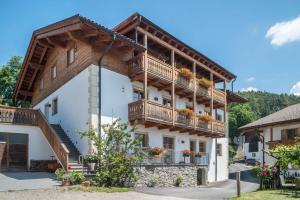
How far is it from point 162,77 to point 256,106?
77.6 meters

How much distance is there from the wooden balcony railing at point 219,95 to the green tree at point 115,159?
12.2 meters

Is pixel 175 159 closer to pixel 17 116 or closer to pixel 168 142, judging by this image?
pixel 168 142

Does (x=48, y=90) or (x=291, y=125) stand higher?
(x=48, y=90)

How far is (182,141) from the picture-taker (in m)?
24.6

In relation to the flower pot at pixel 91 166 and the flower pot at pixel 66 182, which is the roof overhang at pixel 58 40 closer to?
Result: the flower pot at pixel 91 166

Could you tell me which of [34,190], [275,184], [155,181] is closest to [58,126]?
[155,181]

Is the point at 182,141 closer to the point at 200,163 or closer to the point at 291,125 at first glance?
the point at 200,163

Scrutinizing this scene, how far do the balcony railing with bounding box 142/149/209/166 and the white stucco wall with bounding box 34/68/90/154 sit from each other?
388 cm

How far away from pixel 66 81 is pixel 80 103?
291 centimetres

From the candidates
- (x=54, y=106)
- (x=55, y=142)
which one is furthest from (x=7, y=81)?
(x=55, y=142)

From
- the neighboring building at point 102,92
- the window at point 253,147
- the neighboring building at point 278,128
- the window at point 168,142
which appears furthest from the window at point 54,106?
the window at point 253,147

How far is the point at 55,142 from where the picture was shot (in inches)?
724

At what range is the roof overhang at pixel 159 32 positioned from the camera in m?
19.9

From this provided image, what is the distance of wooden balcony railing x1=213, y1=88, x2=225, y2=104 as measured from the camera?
27.5m
